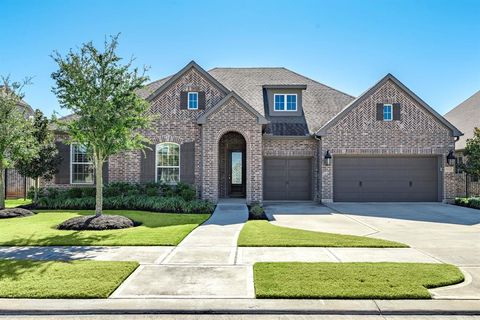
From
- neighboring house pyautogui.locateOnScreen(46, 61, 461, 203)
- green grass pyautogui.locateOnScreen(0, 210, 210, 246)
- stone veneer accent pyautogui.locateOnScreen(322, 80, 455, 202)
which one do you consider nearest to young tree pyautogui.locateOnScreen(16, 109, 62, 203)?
neighboring house pyautogui.locateOnScreen(46, 61, 461, 203)

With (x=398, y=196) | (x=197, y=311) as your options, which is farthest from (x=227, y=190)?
(x=197, y=311)

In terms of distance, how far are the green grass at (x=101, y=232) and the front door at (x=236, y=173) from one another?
19.3 feet

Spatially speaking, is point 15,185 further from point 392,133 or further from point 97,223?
point 392,133

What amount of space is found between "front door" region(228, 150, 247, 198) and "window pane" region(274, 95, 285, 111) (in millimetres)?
3280

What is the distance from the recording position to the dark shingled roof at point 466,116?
21766 millimetres

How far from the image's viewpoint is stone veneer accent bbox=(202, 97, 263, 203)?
1529 cm

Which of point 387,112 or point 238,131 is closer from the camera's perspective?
point 238,131

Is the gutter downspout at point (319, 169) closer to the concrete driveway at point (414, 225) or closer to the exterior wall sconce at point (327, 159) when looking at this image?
the exterior wall sconce at point (327, 159)

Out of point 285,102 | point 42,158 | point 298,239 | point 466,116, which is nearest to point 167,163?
point 42,158

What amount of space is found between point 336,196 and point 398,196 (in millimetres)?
3219

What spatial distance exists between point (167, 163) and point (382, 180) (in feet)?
35.8

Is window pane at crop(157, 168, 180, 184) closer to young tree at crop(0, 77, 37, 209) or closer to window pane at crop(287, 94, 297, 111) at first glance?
young tree at crop(0, 77, 37, 209)

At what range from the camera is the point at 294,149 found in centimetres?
1734

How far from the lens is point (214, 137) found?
50.7 feet
